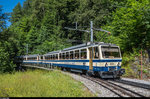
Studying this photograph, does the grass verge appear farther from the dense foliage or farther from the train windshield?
the dense foliage

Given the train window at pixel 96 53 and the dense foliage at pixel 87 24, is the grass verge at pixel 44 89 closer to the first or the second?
the train window at pixel 96 53

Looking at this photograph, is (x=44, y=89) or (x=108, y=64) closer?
(x=44, y=89)

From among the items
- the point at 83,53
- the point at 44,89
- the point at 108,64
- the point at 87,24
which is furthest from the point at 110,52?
the point at 87,24

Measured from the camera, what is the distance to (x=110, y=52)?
12.3m

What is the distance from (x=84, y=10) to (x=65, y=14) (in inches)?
595

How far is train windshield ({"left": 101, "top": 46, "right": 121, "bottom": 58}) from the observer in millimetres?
12008

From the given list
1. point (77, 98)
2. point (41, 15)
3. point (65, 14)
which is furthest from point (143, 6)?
point (41, 15)

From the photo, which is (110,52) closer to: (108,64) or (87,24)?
(108,64)

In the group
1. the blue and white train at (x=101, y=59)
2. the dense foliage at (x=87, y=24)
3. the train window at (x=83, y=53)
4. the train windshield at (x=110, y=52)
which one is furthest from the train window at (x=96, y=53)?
the dense foliage at (x=87, y=24)

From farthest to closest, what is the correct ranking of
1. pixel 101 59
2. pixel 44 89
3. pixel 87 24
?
pixel 87 24 < pixel 101 59 < pixel 44 89

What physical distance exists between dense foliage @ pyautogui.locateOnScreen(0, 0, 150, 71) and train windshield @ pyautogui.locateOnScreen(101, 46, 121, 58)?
4.60 m

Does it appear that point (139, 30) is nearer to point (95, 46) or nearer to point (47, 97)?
point (95, 46)

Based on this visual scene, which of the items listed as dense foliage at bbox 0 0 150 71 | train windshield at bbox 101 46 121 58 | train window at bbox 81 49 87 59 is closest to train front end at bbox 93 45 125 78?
train windshield at bbox 101 46 121 58

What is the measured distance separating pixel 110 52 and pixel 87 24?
23.3 metres
